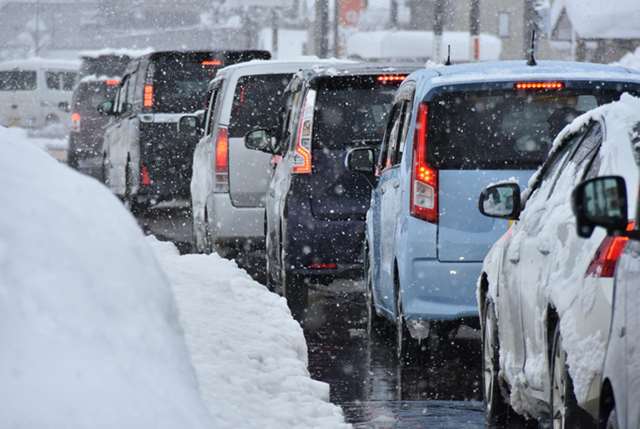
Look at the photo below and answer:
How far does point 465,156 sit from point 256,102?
17.3ft

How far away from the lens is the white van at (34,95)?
1400 inches

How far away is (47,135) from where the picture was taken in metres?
35.0

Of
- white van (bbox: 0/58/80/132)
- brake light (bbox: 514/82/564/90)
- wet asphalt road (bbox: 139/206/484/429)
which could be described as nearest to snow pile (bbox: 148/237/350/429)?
wet asphalt road (bbox: 139/206/484/429)

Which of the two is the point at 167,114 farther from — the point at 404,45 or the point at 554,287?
the point at 404,45

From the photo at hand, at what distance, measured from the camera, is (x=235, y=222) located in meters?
12.0

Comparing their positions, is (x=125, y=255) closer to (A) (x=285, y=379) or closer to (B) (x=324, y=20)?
(A) (x=285, y=379)

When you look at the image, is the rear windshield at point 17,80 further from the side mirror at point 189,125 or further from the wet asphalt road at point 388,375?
the wet asphalt road at point 388,375

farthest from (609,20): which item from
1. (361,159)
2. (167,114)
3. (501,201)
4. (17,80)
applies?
(501,201)

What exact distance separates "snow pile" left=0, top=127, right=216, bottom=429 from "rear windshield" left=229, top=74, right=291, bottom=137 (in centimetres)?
850

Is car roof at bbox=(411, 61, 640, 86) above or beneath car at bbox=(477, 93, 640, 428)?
above

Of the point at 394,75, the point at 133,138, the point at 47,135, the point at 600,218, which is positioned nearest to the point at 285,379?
the point at 600,218

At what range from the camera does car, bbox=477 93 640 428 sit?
3963 mm

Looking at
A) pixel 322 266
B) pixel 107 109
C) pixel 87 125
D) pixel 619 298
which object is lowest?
pixel 87 125

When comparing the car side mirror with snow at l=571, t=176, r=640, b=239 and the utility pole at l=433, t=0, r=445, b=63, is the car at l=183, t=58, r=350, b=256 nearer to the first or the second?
the car side mirror with snow at l=571, t=176, r=640, b=239
